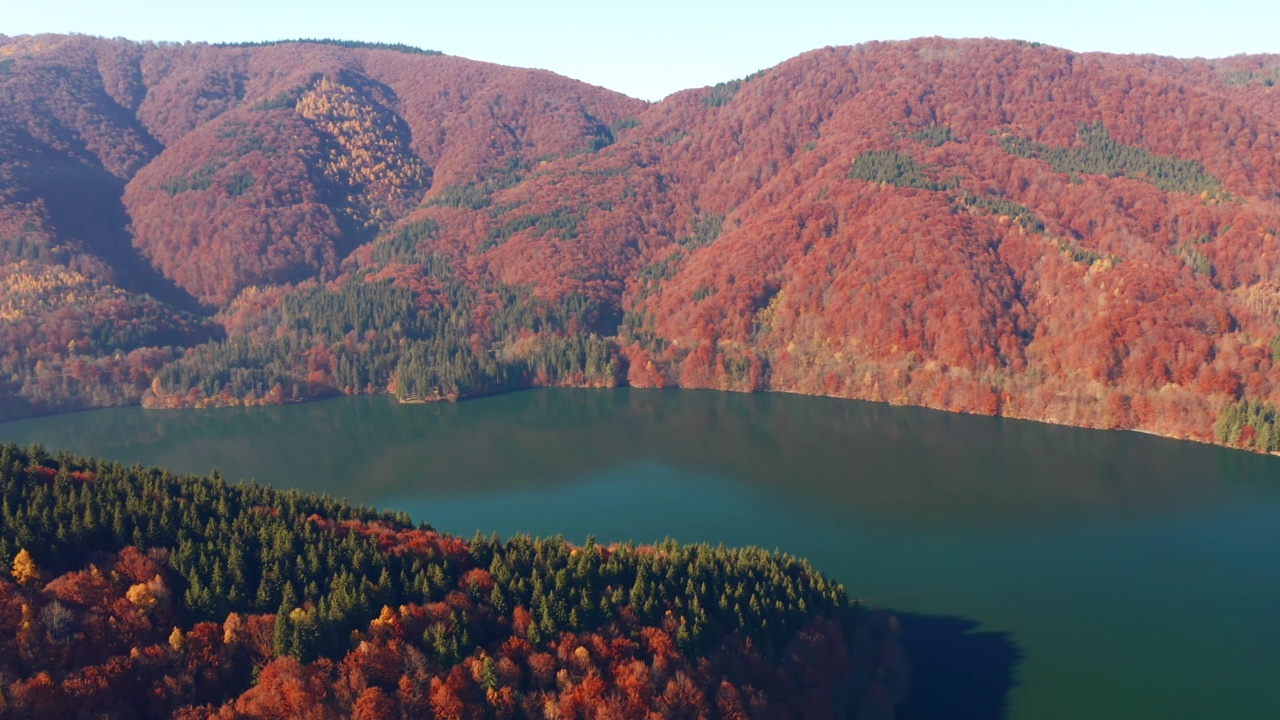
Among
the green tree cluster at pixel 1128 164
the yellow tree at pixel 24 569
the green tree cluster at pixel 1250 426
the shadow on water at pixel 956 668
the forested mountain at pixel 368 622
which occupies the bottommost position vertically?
the shadow on water at pixel 956 668

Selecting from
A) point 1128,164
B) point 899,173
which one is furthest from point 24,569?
point 1128,164

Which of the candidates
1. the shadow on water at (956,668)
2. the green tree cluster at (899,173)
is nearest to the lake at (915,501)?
the shadow on water at (956,668)

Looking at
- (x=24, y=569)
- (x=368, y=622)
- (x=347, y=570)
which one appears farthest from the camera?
(x=347, y=570)

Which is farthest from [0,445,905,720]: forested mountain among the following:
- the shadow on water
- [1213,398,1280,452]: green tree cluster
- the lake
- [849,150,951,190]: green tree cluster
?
[849,150,951,190]: green tree cluster

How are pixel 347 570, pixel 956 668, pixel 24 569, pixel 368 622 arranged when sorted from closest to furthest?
pixel 24 569 → pixel 368 622 → pixel 347 570 → pixel 956 668

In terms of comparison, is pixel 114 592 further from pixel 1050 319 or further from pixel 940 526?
pixel 1050 319

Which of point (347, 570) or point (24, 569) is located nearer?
point (24, 569)

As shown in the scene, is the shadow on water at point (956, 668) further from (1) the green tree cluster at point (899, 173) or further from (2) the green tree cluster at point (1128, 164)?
(2) the green tree cluster at point (1128, 164)

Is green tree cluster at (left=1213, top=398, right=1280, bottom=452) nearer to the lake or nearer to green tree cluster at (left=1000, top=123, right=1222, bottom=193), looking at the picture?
the lake

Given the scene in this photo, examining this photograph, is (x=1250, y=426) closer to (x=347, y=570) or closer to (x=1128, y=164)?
(x=1128, y=164)
